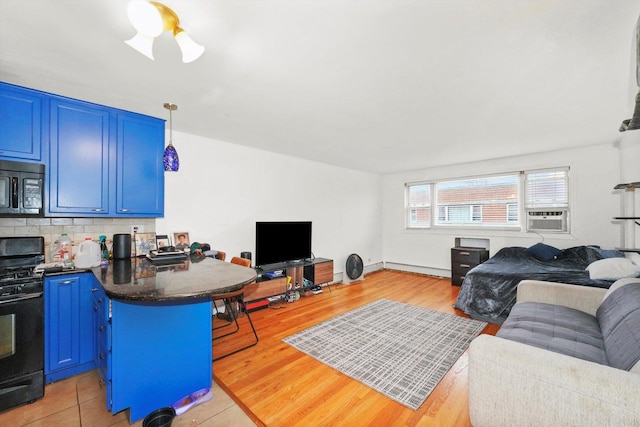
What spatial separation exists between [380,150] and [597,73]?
2.53 m

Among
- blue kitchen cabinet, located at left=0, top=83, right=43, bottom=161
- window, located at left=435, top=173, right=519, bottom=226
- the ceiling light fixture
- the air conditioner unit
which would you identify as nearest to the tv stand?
blue kitchen cabinet, located at left=0, top=83, right=43, bottom=161

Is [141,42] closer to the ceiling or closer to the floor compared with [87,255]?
closer to the ceiling

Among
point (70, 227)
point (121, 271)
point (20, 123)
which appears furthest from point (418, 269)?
point (20, 123)

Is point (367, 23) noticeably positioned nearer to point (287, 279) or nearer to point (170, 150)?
point (170, 150)

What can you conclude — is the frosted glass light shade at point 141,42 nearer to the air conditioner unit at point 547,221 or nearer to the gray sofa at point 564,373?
the gray sofa at point 564,373

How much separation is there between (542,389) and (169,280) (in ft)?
6.63

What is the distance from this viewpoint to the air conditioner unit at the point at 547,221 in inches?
170

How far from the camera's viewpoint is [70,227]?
2586 millimetres

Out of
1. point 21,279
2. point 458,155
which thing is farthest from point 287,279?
point 458,155

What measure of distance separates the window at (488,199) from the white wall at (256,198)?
1.19 m

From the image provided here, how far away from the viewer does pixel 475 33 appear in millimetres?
1541

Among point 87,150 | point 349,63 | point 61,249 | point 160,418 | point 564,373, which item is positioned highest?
point 349,63

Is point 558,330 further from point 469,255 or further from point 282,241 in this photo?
point 282,241

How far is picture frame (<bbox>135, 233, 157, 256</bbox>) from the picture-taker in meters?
2.84
